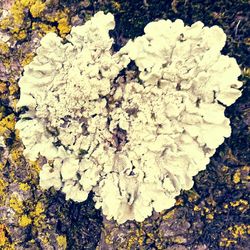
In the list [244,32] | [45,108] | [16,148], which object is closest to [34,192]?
[16,148]

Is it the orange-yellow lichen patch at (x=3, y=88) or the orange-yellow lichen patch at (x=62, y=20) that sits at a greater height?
the orange-yellow lichen patch at (x=62, y=20)

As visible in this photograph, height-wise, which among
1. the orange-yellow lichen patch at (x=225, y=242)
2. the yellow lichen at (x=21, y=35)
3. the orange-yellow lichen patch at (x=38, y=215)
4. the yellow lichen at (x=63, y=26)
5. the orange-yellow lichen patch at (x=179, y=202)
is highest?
the yellow lichen at (x=63, y=26)

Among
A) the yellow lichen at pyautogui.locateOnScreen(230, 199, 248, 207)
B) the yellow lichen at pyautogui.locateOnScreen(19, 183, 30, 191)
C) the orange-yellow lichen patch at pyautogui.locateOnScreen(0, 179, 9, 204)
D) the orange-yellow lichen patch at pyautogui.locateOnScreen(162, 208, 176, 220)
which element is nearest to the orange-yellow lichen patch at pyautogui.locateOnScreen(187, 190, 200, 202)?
the orange-yellow lichen patch at pyautogui.locateOnScreen(162, 208, 176, 220)

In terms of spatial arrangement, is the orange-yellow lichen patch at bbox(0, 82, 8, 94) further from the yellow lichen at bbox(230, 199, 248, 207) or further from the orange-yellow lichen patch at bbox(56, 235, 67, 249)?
the yellow lichen at bbox(230, 199, 248, 207)

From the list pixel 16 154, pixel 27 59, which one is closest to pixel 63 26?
pixel 27 59

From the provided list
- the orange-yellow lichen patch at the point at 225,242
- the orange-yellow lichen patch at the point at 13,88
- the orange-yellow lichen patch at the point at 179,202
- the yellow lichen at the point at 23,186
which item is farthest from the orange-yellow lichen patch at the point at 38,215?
the orange-yellow lichen patch at the point at 225,242

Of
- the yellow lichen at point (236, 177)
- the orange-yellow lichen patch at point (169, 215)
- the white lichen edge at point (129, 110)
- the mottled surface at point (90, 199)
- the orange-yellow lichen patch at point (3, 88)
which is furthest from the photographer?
the orange-yellow lichen patch at point (169, 215)

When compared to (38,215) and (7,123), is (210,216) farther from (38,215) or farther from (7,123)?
(7,123)

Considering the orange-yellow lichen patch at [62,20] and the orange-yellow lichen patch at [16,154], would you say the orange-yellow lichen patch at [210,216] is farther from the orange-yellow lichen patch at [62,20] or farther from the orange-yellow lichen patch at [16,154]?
the orange-yellow lichen patch at [62,20]
